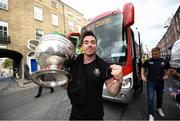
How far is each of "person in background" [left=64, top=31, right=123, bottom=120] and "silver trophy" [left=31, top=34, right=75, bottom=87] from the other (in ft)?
0.38

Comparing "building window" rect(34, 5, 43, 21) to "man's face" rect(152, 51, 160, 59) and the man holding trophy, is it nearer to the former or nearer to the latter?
"man's face" rect(152, 51, 160, 59)

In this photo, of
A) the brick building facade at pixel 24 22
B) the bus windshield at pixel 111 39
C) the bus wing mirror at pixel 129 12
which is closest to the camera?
the bus wing mirror at pixel 129 12

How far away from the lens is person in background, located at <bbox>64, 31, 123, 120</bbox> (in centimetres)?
186

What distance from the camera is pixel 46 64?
1786 mm

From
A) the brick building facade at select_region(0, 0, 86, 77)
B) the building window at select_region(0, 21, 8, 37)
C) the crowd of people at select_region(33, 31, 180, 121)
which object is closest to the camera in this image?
the crowd of people at select_region(33, 31, 180, 121)

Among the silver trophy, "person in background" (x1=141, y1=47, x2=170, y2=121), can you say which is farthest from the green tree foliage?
the silver trophy

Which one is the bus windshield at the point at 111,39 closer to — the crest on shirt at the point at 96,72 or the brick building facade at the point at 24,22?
the crest on shirt at the point at 96,72

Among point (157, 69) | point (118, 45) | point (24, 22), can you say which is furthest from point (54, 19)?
point (157, 69)

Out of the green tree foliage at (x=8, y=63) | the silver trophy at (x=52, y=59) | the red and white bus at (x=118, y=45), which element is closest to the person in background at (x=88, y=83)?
the silver trophy at (x=52, y=59)

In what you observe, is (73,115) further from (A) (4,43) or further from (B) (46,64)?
(A) (4,43)

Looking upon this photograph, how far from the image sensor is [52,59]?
1.77m

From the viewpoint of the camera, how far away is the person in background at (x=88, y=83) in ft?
6.09

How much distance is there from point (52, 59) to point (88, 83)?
0.53m

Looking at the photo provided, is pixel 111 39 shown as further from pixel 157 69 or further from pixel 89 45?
pixel 89 45
